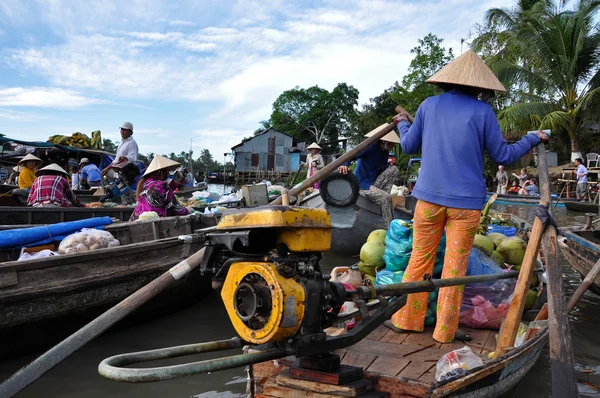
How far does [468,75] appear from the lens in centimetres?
314

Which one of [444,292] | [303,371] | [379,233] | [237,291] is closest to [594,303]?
[379,233]

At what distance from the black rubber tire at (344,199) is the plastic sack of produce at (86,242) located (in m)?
3.53

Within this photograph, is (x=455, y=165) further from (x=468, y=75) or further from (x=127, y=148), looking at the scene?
(x=127, y=148)

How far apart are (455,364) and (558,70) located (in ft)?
63.9

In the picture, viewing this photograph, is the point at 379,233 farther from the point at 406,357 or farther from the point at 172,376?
the point at 172,376

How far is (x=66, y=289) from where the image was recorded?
4.27 meters

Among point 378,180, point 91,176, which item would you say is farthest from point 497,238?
point 91,176

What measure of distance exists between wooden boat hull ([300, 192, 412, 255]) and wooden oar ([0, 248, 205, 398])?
5309 mm

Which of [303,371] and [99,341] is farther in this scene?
[99,341]

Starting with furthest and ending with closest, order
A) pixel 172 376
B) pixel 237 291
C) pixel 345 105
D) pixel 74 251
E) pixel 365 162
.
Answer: pixel 345 105, pixel 365 162, pixel 74 251, pixel 237 291, pixel 172 376

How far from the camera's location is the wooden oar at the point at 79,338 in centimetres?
230

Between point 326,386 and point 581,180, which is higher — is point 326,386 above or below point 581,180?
below

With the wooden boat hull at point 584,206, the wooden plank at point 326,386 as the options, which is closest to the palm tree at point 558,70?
the wooden boat hull at point 584,206

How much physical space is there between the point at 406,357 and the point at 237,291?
132cm
